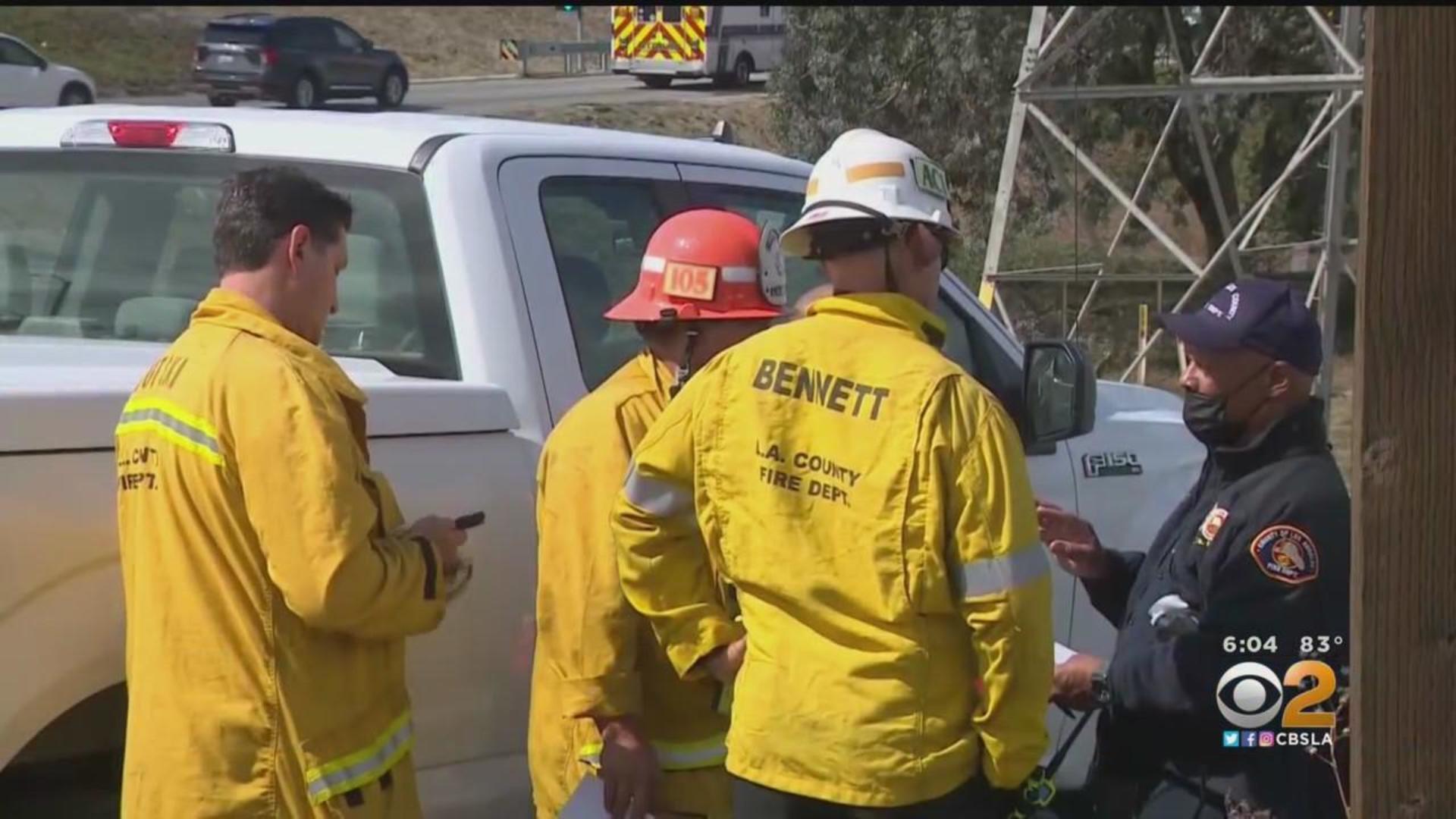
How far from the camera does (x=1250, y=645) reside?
113 inches

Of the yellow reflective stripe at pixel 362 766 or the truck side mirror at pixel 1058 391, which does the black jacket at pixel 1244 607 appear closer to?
the truck side mirror at pixel 1058 391

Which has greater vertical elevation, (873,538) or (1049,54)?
(1049,54)

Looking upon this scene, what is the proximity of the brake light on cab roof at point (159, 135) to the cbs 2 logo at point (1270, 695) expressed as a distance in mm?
2404

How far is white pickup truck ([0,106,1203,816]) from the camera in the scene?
290cm

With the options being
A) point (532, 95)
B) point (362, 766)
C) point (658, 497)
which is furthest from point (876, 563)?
point (532, 95)

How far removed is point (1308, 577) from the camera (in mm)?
2857

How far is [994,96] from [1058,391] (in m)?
15.8

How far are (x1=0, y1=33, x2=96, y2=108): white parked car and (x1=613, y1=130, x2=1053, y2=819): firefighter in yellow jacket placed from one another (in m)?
27.4

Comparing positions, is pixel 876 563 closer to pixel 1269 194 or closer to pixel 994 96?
pixel 1269 194

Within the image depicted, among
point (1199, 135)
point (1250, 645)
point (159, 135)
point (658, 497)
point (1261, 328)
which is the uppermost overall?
point (1199, 135)

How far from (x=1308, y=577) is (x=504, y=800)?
157 centimetres

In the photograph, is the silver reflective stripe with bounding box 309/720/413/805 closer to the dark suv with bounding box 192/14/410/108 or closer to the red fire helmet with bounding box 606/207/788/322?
the red fire helmet with bounding box 606/207/788/322

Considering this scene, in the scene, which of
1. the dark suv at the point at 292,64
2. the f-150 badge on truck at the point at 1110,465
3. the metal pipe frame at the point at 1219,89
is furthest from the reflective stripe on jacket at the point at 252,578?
the dark suv at the point at 292,64

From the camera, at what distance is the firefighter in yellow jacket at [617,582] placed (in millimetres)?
2984
